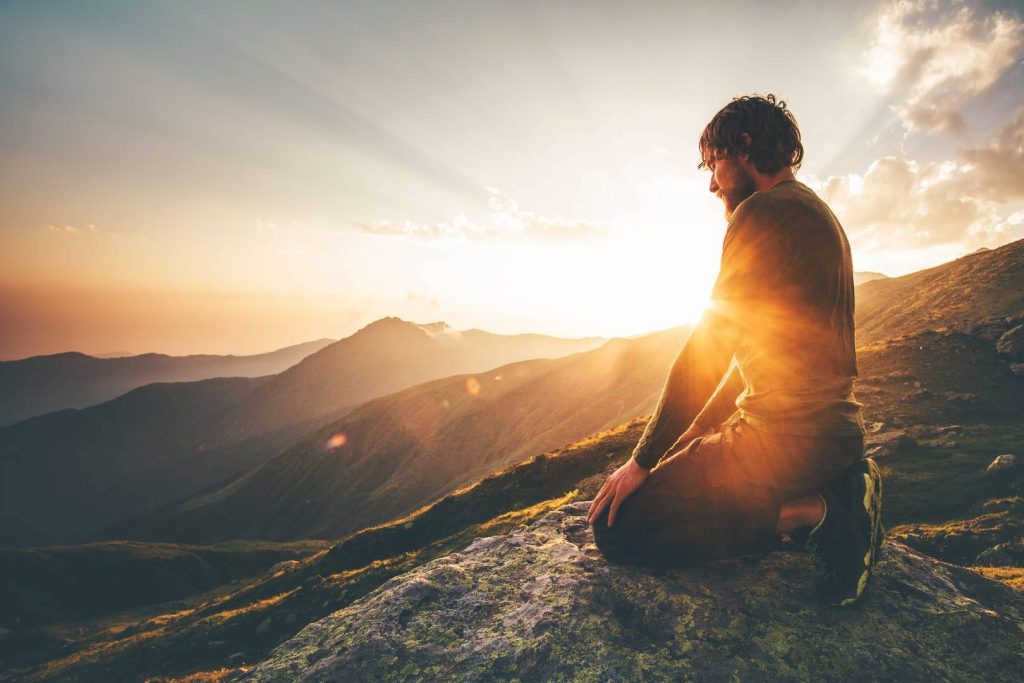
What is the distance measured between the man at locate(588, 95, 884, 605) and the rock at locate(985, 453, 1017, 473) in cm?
2232

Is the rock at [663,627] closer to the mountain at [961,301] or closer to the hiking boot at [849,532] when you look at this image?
the hiking boot at [849,532]

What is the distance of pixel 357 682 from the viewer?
3.89m

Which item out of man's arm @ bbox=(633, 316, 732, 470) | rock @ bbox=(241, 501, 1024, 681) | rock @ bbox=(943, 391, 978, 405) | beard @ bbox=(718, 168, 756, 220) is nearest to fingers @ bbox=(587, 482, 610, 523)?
rock @ bbox=(241, 501, 1024, 681)

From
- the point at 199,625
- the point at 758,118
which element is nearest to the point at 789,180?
the point at 758,118

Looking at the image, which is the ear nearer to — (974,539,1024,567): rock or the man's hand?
the man's hand

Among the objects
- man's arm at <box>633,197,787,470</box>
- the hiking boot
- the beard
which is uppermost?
the beard

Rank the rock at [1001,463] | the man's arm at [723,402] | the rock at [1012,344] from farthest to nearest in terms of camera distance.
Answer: the rock at [1012,344] → the rock at [1001,463] → the man's arm at [723,402]

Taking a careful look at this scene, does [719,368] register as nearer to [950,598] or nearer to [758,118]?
[758,118]

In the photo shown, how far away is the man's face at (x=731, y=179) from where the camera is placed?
4.75 m

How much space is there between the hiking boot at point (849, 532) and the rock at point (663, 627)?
35 cm

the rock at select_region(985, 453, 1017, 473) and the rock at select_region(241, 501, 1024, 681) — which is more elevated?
the rock at select_region(241, 501, 1024, 681)

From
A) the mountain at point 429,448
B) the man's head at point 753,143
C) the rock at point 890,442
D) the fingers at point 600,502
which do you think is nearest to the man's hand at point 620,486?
the fingers at point 600,502

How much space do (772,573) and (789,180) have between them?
4.11 metres

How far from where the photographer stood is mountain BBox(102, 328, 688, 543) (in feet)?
443
